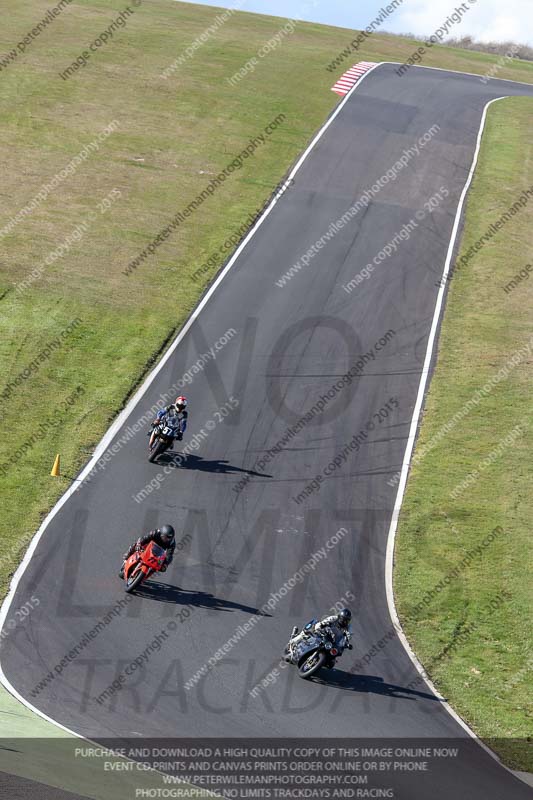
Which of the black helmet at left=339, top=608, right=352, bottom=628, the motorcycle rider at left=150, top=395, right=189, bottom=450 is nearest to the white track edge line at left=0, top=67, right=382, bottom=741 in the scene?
the motorcycle rider at left=150, top=395, right=189, bottom=450

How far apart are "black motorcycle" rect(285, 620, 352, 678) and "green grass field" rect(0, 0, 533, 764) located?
264 cm

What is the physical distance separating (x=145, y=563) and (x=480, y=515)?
31.7 ft

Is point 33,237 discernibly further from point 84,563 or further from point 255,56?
point 255,56

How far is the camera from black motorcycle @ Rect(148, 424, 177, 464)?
80.5ft

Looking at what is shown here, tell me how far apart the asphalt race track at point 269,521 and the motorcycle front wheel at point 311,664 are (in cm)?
20

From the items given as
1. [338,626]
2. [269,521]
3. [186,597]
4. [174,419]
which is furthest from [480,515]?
[186,597]

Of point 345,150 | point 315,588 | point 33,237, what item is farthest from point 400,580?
point 345,150

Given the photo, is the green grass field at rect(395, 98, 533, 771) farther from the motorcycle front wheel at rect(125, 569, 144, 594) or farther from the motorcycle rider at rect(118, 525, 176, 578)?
the motorcycle front wheel at rect(125, 569, 144, 594)

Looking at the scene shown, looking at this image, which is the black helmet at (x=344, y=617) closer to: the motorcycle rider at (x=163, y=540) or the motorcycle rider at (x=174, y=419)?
the motorcycle rider at (x=163, y=540)

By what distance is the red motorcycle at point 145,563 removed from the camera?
765 inches

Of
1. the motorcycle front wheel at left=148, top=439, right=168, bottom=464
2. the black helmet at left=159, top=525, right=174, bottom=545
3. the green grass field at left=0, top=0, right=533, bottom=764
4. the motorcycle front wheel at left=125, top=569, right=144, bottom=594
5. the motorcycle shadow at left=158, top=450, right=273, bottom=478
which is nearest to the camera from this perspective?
the black helmet at left=159, top=525, right=174, bottom=545

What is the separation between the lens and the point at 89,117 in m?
48.9

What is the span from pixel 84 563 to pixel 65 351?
11.4 metres

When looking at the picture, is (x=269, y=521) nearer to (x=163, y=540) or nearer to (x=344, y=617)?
(x=163, y=540)
